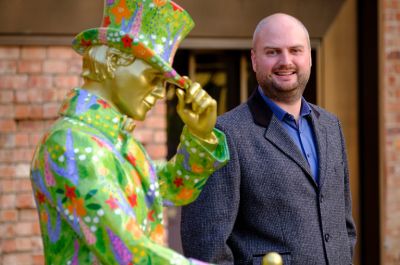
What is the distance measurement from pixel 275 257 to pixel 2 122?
9.26ft

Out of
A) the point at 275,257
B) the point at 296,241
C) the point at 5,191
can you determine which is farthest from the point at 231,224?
the point at 5,191

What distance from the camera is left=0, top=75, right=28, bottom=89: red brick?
4.50 metres

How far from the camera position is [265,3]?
5.00 meters

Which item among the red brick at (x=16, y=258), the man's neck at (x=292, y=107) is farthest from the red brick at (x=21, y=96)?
the man's neck at (x=292, y=107)

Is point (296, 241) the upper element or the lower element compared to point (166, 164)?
lower

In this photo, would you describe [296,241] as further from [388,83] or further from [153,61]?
[388,83]

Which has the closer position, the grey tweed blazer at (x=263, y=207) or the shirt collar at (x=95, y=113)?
the shirt collar at (x=95, y=113)

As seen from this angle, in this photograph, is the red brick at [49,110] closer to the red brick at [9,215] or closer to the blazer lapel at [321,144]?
Result: the red brick at [9,215]

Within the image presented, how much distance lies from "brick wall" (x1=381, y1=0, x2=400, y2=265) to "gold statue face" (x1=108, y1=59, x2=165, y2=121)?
3.35 metres

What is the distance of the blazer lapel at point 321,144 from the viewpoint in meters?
3.03

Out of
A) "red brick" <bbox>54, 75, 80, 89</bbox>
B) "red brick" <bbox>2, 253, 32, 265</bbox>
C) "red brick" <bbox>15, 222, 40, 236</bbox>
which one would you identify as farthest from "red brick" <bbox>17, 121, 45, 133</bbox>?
"red brick" <bbox>2, 253, 32, 265</bbox>

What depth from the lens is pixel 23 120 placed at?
4.56m

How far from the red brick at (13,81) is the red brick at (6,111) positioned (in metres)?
0.10

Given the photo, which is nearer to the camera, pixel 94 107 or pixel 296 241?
pixel 94 107
